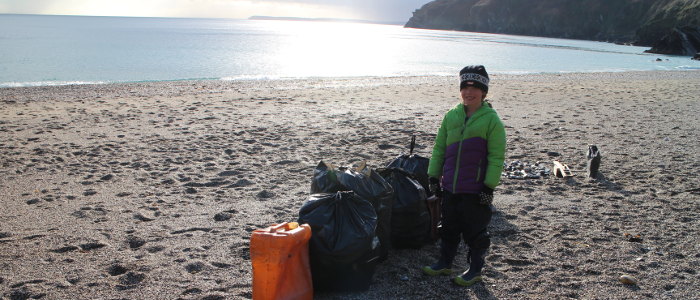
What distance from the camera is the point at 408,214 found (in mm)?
4250

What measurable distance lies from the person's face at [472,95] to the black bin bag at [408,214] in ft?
3.11

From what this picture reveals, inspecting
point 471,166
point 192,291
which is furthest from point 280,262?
point 471,166

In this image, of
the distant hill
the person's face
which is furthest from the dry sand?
the distant hill

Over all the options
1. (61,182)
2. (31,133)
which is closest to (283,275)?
(61,182)

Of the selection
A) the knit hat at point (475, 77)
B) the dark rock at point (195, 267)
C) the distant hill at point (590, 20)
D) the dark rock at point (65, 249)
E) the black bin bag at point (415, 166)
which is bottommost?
the dark rock at point (195, 267)

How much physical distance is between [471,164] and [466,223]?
0.42 m

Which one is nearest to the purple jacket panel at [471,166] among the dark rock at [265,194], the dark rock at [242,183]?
the dark rock at [265,194]

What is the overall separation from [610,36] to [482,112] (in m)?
112

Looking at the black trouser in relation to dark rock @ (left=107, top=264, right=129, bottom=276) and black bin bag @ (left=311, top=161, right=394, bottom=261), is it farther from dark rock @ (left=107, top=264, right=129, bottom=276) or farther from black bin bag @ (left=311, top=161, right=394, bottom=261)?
dark rock @ (left=107, top=264, right=129, bottom=276)

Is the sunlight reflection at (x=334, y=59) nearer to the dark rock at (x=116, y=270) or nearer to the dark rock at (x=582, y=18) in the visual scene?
the dark rock at (x=116, y=270)

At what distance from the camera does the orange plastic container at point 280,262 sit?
3.18m

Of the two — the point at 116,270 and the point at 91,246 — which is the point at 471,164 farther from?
the point at 91,246

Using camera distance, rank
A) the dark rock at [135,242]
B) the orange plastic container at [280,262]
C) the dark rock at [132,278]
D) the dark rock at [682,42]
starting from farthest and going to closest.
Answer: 1. the dark rock at [682,42]
2. the dark rock at [135,242]
3. the dark rock at [132,278]
4. the orange plastic container at [280,262]

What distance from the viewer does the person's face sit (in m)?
3.62
